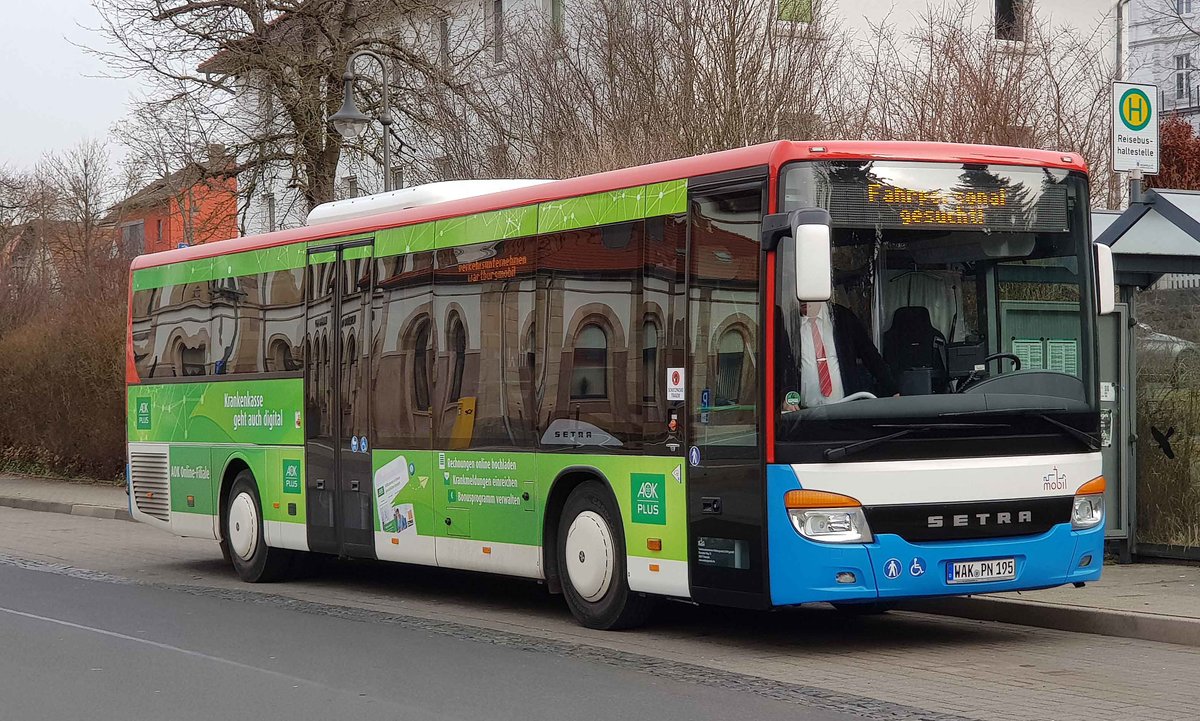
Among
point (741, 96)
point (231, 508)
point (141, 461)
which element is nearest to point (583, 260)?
point (231, 508)

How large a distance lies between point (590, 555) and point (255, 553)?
220 inches

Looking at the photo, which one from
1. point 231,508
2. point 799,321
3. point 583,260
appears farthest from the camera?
point 231,508

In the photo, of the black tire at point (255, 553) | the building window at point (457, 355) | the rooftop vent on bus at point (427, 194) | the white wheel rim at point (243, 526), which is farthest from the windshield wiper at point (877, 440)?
the white wheel rim at point (243, 526)

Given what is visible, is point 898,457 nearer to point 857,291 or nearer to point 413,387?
point 857,291

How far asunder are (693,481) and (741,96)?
1413cm

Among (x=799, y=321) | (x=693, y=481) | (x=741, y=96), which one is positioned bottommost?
(x=693, y=481)

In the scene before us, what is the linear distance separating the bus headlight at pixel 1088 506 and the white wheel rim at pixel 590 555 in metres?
2.99

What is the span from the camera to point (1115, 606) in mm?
11117

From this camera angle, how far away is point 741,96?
23.5m

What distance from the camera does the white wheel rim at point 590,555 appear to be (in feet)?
36.3

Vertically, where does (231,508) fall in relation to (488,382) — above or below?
below

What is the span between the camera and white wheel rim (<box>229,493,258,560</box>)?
15.7m

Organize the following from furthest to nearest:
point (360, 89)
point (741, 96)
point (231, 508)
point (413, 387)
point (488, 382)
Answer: point (360, 89) → point (741, 96) → point (231, 508) → point (413, 387) → point (488, 382)

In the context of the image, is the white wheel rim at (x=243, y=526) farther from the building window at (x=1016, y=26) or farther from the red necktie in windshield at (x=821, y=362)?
the building window at (x=1016, y=26)
